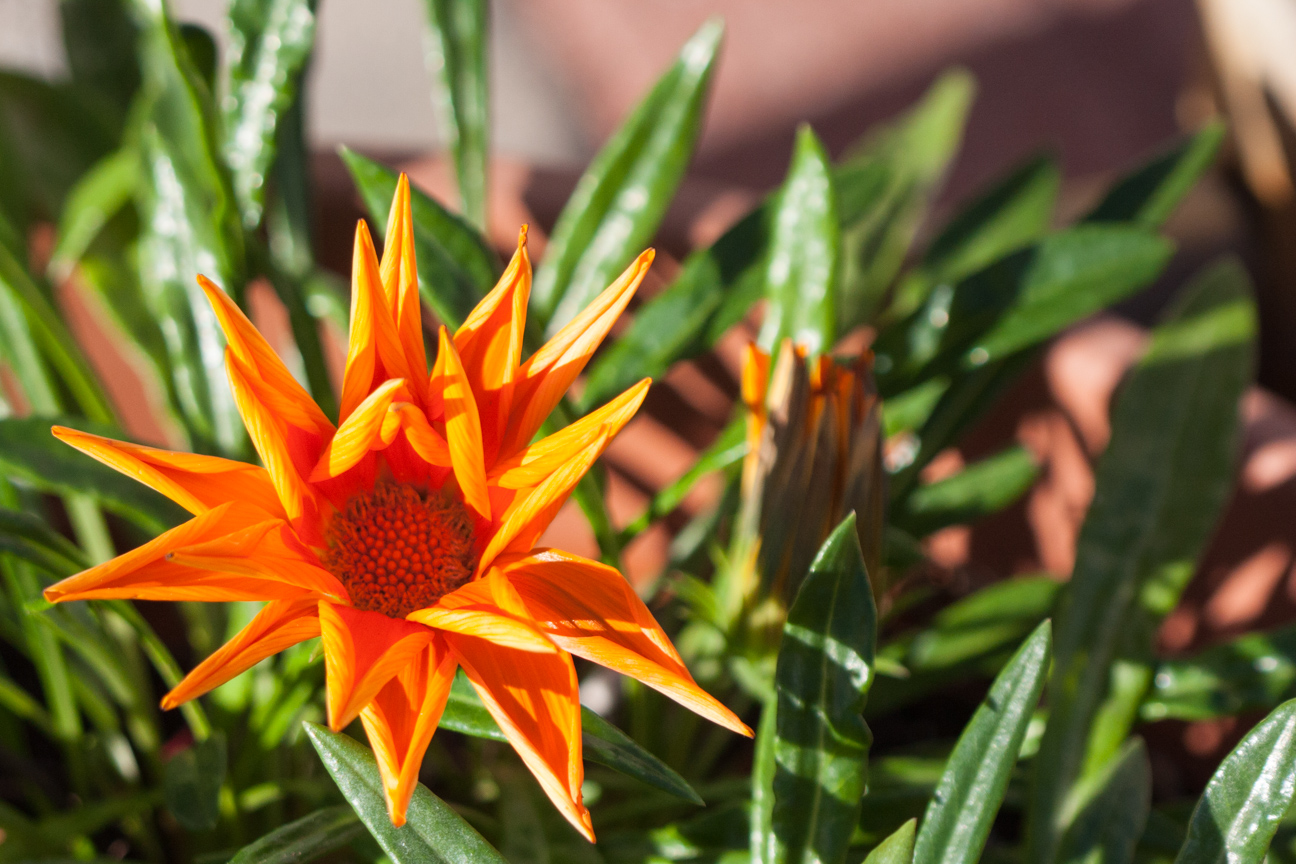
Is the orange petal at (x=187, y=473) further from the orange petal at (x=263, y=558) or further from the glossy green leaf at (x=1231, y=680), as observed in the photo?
the glossy green leaf at (x=1231, y=680)

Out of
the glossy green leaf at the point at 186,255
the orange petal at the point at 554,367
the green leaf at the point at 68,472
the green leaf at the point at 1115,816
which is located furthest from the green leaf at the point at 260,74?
the green leaf at the point at 1115,816

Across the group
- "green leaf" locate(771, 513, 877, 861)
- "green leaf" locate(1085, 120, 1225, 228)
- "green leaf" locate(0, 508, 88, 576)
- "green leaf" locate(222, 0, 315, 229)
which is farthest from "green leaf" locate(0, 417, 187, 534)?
"green leaf" locate(1085, 120, 1225, 228)

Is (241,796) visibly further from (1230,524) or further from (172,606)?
(1230,524)

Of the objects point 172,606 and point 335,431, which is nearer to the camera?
point 335,431

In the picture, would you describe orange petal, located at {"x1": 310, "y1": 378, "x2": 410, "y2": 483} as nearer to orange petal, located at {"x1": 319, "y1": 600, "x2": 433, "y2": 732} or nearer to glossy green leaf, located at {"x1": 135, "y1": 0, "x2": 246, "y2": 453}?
orange petal, located at {"x1": 319, "y1": 600, "x2": 433, "y2": 732}

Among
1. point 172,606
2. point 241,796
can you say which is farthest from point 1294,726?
point 172,606

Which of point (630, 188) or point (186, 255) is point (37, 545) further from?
point (630, 188)
